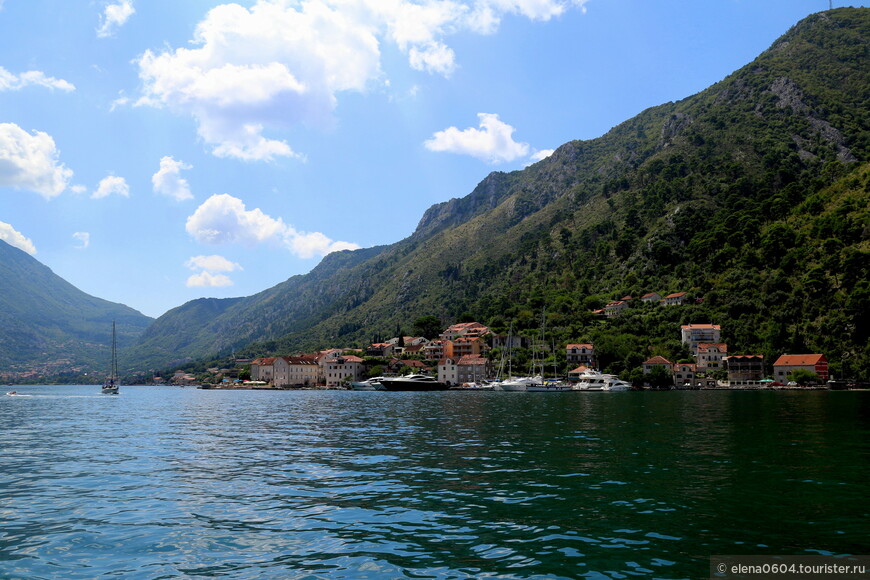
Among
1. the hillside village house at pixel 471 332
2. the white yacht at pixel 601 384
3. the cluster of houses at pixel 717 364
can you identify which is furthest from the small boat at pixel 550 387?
the hillside village house at pixel 471 332

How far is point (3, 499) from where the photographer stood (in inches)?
709

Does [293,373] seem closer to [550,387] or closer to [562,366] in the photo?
[562,366]

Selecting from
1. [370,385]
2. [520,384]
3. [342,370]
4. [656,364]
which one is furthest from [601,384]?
[342,370]

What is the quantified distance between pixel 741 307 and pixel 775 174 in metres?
76.1

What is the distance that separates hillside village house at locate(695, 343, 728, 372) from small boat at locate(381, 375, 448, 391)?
220 ft

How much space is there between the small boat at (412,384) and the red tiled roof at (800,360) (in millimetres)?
79451

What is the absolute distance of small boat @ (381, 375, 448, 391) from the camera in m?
141

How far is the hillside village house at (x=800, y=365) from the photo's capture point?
118938 mm

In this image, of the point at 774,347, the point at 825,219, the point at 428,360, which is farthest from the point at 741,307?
the point at 428,360

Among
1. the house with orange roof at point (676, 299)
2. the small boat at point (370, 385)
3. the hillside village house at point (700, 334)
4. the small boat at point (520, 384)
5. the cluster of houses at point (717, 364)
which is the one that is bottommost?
the small boat at point (370, 385)

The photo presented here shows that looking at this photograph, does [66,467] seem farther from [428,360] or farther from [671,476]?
[428,360]

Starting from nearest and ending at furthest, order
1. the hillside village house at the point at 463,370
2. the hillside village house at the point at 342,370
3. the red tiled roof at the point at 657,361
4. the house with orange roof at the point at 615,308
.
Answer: the red tiled roof at the point at 657,361 < the hillside village house at the point at 463,370 < the house with orange roof at the point at 615,308 < the hillside village house at the point at 342,370

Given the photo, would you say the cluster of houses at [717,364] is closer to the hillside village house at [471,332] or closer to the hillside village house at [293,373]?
the hillside village house at [471,332]

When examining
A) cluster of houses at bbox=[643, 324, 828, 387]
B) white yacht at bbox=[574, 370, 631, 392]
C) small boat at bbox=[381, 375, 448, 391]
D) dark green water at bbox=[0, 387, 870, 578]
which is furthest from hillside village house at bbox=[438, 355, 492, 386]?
dark green water at bbox=[0, 387, 870, 578]
